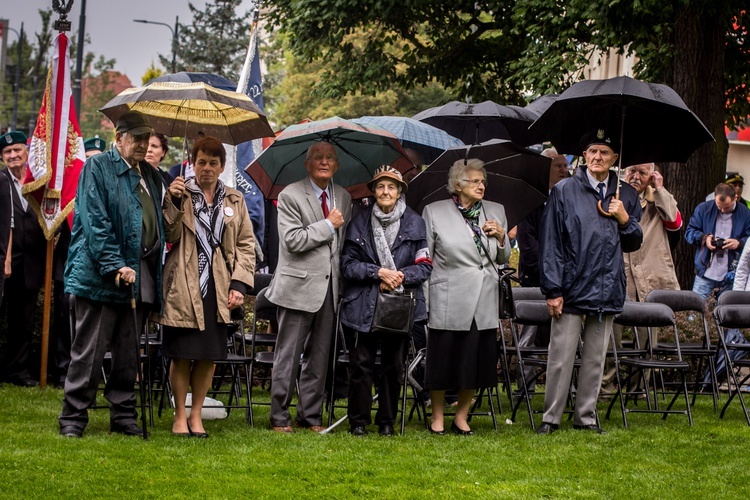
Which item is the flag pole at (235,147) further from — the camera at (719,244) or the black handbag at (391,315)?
the camera at (719,244)

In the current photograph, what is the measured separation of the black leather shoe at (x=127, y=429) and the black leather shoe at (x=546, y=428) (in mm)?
3050

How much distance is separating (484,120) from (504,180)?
299 centimetres

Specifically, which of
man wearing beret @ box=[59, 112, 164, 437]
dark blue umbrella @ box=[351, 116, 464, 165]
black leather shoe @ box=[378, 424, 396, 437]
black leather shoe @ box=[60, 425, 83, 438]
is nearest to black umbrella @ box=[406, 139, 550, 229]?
dark blue umbrella @ box=[351, 116, 464, 165]

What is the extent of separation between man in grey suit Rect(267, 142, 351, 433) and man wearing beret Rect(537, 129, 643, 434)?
1.65 meters

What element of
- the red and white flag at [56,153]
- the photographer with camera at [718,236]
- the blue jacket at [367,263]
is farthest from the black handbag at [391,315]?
the photographer with camera at [718,236]

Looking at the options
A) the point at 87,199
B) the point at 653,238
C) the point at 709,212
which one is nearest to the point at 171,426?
the point at 87,199

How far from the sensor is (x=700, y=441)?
941 centimetres

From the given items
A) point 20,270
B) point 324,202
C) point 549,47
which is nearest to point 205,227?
point 324,202

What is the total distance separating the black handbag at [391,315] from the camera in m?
9.07

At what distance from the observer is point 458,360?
948cm

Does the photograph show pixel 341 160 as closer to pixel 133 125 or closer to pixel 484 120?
pixel 133 125

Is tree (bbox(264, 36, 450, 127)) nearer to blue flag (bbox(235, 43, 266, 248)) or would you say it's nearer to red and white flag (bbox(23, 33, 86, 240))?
blue flag (bbox(235, 43, 266, 248))

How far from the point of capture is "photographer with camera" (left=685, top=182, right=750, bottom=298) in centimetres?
1445

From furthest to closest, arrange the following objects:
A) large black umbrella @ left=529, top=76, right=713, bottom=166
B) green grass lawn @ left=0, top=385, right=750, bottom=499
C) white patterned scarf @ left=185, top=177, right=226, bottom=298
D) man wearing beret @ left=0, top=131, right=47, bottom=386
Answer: man wearing beret @ left=0, top=131, right=47, bottom=386
large black umbrella @ left=529, top=76, right=713, bottom=166
white patterned scarf @ left=185, top=177, right=226, bottom=298
green grass lawn @ left=0, top=385, right=750, bottom=499
